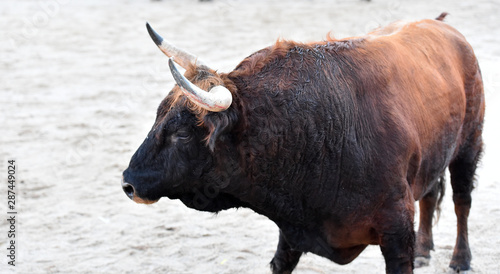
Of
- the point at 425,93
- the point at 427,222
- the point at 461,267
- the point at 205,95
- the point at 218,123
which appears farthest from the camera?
the point at 427,222

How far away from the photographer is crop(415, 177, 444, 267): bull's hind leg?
17.4 ft

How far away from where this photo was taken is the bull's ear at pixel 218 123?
11.2 feet

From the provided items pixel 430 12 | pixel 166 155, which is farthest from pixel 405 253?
pixel 430 12

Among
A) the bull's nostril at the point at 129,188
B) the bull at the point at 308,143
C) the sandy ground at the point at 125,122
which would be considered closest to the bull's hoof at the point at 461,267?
the sandy ground at the point at 125,122

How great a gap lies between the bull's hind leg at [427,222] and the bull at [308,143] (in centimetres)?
117

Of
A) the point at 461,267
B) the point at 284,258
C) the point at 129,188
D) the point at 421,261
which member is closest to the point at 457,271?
the point at 461,267

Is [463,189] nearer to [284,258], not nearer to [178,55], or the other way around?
[284,258]

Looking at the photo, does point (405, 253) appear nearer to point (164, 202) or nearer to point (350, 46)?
point (350, 46)

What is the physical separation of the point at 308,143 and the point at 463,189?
2.09 metres

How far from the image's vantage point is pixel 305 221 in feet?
12.9

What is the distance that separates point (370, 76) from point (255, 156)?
0.90m

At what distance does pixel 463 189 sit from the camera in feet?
17.1

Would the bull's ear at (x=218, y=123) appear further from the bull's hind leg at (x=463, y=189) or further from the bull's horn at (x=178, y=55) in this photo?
the bull's hind leg at (x=463, y=189)

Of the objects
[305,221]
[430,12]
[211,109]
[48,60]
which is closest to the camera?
[211,109]
